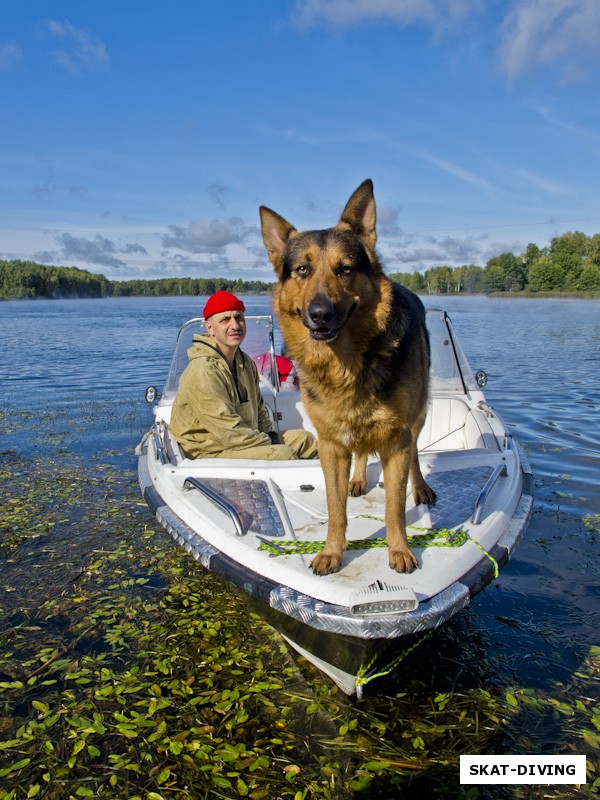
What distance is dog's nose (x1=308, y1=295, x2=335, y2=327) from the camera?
3.01m

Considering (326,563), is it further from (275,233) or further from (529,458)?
(529,458)

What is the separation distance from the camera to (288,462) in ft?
15.6

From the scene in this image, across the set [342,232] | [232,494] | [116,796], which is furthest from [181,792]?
[342,232]

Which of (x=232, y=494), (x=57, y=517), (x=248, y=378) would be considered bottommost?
(x=57, y=517)

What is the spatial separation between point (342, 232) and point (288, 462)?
2075 mm

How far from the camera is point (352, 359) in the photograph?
339cm

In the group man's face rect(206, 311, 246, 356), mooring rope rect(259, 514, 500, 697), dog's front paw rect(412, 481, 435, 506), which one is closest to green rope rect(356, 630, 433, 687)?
mooring rope rect(259, 514, 500, 697)

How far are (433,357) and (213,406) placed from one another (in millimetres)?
3567

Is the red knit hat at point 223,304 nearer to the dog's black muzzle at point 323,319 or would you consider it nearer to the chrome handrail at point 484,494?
the dog's black muzzle at point 323,319

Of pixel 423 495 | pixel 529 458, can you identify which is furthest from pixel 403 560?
pixel 529 458

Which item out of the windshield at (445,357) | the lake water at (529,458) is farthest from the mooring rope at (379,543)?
the windshield at (445,357)

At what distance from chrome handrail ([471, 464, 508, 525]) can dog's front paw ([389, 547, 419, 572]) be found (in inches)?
31.8

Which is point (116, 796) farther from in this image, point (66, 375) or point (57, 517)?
point (66, 375)

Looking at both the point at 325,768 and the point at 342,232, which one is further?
the point at 342,232
